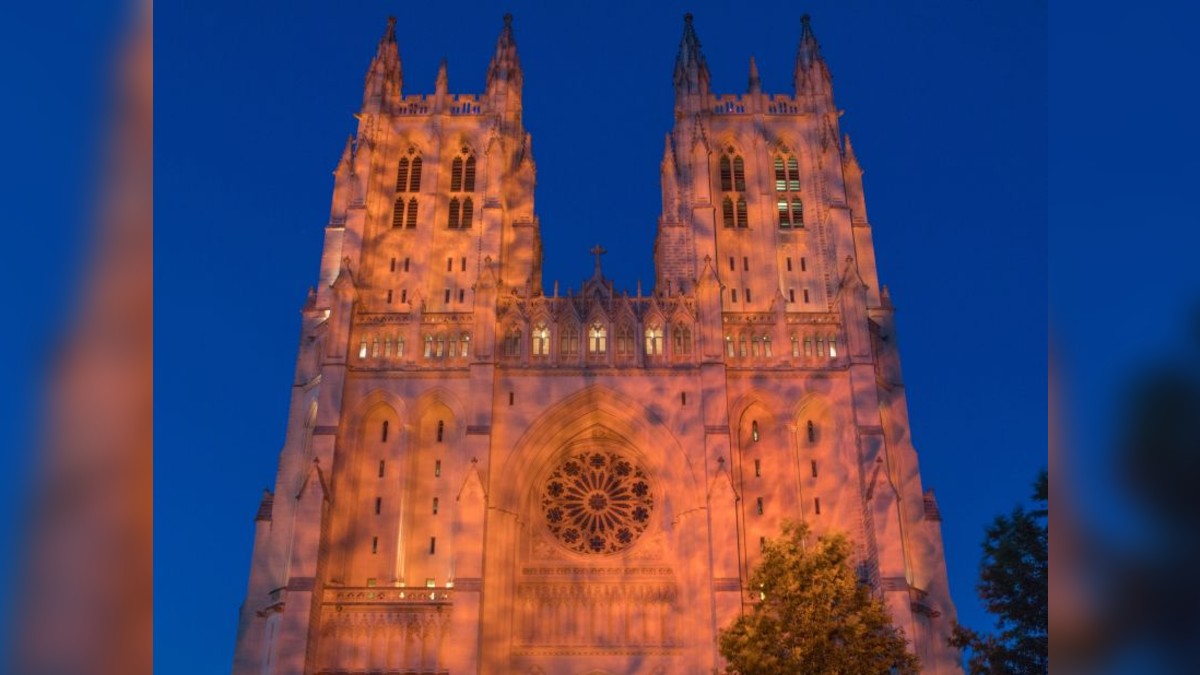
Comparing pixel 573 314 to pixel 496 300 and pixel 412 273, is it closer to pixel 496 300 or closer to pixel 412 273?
pixel 496 300

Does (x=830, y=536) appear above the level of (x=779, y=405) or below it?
below

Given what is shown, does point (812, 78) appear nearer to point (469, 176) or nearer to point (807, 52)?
point (807, 52)

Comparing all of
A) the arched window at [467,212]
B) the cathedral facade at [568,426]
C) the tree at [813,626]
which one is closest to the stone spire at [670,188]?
the cathedral facade at [568,426]

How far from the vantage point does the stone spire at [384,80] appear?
5797 cm

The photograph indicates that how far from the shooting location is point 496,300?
Result: 5059 centimetres

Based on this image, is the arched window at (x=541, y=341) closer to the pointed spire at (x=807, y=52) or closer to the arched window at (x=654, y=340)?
the arched window at (x=654, y=340)

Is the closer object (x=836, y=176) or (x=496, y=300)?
(x=496, y=300)

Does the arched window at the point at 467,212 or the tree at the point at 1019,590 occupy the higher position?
the arched window at the point at 467,212

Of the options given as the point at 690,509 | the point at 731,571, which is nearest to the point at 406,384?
the point at 690,509

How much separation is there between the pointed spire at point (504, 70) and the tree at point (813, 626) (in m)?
35.7
